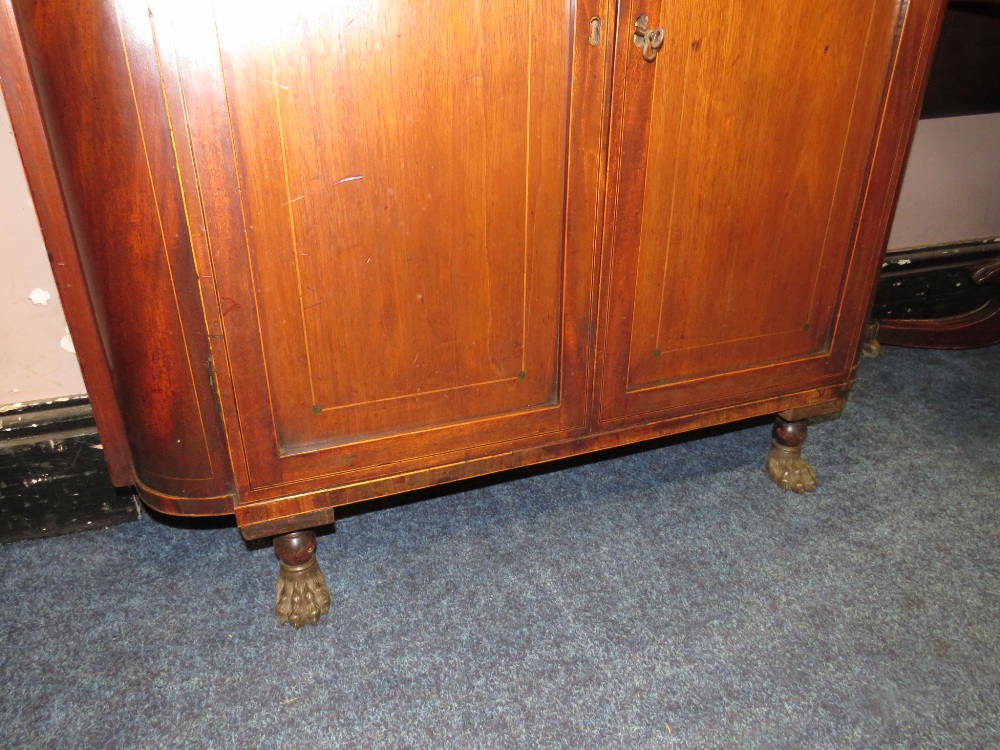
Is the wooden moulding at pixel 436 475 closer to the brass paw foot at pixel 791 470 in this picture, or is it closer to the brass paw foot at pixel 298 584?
the brass paw foot at pixel 298 584

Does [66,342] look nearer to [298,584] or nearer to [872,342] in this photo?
[298,584]

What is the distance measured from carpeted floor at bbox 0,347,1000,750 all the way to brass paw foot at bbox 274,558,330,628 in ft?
0.09

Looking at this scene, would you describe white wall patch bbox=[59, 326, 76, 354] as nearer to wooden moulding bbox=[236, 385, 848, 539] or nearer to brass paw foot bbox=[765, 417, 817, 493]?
wooden moulding bbox=[236, 385, 848, 539]

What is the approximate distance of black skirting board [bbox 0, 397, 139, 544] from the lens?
137cm

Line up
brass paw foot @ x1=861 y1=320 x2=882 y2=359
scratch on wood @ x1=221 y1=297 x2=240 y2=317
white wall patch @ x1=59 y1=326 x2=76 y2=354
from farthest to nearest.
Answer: brass paw foot @ x1=861 y1=320 x2=882 y2=359
white wall patch @ x1=59 y1=326 x2=76 y2=354
scratch on wood @ x1=221 y1=297 x2=240 y2=317

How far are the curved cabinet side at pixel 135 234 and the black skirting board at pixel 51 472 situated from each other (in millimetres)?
323

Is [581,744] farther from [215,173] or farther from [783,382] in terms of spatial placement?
[215,173]

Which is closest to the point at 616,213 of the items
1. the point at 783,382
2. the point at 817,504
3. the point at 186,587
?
the point at 783,382

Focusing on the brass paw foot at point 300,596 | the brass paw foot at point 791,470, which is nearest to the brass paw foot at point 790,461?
the brass paw foot at point 791,470

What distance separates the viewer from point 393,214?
99cm

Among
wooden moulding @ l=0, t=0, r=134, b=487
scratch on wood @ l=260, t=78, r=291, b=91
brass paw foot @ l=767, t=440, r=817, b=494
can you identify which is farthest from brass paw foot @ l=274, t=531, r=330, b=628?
brass paw foot @ l=767, t=440, r=817, b=494

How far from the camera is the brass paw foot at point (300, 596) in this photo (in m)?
1.23

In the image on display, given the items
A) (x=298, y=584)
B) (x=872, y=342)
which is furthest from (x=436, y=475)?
(x=872, y=342)

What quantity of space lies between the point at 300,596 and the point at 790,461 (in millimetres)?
1026
